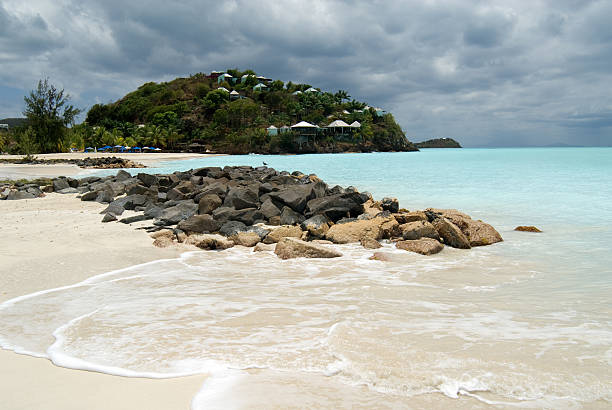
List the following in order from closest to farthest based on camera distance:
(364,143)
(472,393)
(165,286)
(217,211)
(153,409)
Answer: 1. (153,409)
2. (472,393)
3. (165,286)
4. (217,211)
5. (364,143)

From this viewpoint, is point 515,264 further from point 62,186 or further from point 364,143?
point 364,143

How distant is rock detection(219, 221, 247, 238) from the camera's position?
6879 millimetres

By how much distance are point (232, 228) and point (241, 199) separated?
1.54 meters

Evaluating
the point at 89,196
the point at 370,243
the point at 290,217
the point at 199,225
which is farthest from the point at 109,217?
the point at 370,243

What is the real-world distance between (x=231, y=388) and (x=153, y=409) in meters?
0.40

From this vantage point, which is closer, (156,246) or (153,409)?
(153,409)

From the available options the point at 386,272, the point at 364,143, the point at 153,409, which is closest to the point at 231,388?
the point at 153,409

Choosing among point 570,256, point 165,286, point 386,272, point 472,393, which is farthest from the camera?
point 570,256

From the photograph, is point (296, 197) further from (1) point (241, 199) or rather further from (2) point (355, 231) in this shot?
(2) point (355, 231)

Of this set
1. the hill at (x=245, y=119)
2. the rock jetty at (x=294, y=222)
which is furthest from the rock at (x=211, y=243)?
the hill at (x=245, y=119)

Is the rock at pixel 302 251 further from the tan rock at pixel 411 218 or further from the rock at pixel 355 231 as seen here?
the tan rock at pixel 411 218

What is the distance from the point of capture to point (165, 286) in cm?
412

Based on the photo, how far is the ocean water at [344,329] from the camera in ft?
7.07

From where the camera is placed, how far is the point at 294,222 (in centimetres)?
761
